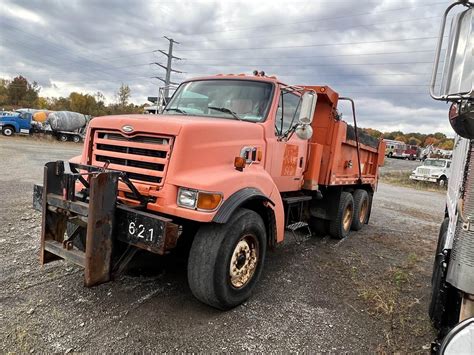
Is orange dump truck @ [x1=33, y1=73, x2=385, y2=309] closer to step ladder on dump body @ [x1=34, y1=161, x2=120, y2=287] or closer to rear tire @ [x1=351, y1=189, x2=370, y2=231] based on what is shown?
step ladder on dump body @ [x1=34, y1=161, x2=120, y2=287]

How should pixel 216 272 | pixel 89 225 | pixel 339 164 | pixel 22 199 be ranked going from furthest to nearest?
1. pixel 22 199
2. pixel 339 164
3. pixel 216 272
4. pixel 89 225

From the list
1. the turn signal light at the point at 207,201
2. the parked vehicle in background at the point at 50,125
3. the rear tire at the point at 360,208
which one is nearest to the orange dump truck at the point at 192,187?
the turn signal light at the point at 207,201

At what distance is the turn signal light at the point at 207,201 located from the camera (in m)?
3.36

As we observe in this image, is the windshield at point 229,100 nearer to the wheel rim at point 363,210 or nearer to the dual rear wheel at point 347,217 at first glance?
the dual rear wheel at point 347,217

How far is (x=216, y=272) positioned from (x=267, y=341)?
29.4 inches

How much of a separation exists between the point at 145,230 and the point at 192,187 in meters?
0.56

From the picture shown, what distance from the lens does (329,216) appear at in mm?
6938

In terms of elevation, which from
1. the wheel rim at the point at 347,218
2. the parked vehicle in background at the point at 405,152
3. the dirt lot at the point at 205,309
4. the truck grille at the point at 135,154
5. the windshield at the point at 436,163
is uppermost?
the parked vehicle in background at the point at 405,152

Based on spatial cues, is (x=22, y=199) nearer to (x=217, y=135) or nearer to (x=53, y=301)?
(x=53, y=301)

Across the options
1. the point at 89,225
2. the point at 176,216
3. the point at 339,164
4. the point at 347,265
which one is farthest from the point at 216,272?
the point at 339,164

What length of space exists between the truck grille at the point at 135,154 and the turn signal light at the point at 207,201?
1.49 ft

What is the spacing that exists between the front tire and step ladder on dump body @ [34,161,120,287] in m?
0.79

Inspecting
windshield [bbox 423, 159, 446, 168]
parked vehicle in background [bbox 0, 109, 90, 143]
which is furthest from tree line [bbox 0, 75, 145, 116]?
windshield [bbox 423, 159, 446, 168]

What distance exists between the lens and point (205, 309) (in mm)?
3785
